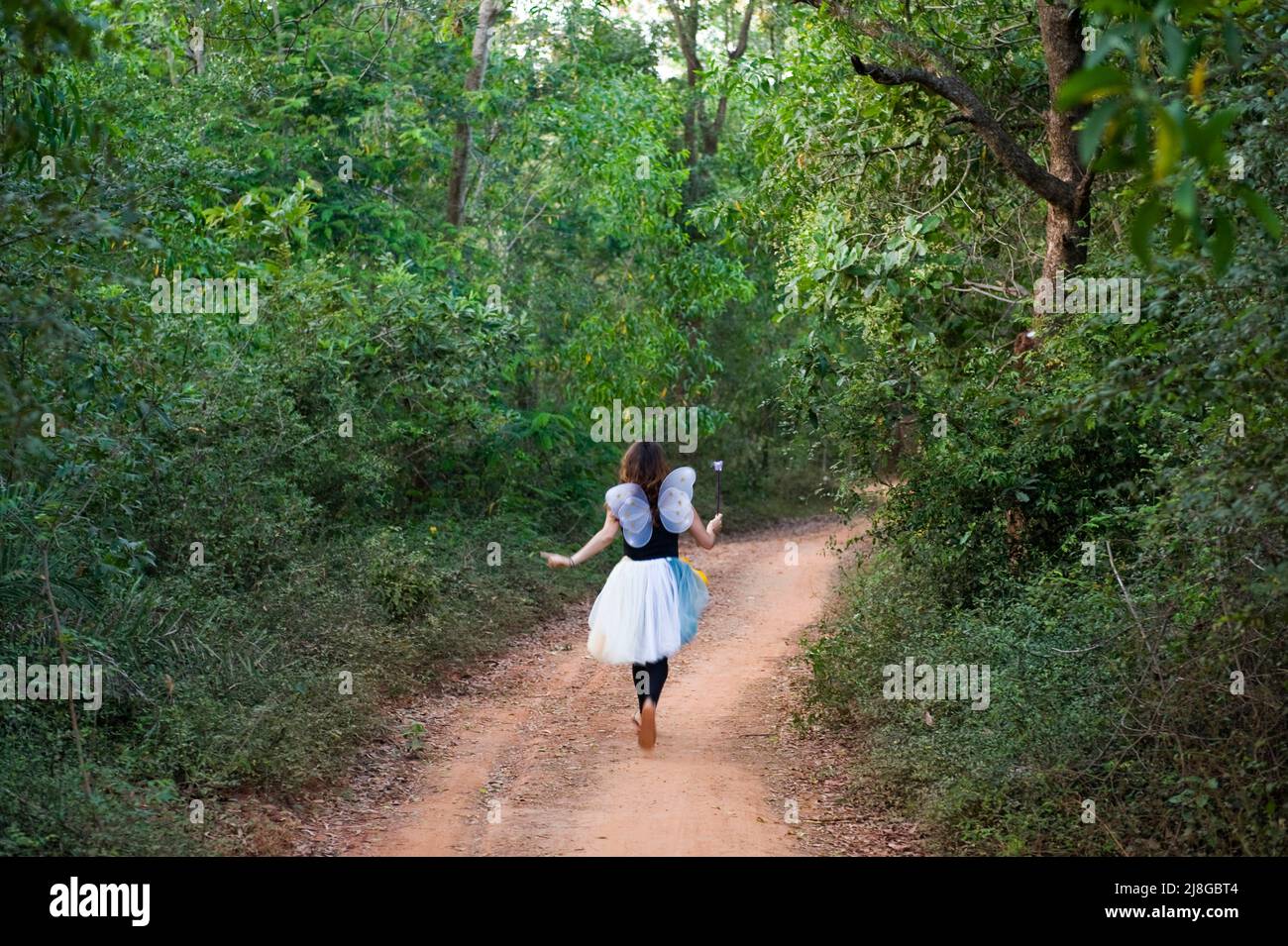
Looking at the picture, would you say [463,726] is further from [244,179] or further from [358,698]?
[244,179]

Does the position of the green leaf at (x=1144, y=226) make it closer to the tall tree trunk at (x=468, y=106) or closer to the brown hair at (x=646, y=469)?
the brown hair at (x=646, y=469)

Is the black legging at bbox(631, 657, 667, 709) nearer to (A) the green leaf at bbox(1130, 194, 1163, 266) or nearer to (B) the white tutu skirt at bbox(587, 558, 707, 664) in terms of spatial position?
(B) the white tutu skirt at bbox(587, 558, 707, 664)

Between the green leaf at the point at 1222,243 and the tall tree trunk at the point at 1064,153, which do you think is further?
the tall tree trunk at the point at 1064,153

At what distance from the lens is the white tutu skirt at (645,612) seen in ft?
27.0

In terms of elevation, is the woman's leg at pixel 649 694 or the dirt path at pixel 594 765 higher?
the woman's leg at pixel 649 694

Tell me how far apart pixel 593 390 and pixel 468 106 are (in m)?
4.64

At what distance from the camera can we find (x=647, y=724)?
27.5 ft

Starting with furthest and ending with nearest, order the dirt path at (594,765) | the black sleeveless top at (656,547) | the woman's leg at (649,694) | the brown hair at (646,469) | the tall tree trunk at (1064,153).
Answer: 1. the tall tree trunk at (1064,153)
2. the black sleeveless top at (656,547)
3. the woman's leg at (649,694)
4. the brown hair at (646,469)
5. the dirt path at (594,765)

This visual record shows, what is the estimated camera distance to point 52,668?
7.09 meters

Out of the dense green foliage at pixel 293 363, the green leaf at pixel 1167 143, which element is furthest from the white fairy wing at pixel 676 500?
the green leaf at pixel 1167 143

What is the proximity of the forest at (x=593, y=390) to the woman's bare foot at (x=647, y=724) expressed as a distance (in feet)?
4.46

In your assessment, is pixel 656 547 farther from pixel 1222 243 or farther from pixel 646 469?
pixel 1222 243

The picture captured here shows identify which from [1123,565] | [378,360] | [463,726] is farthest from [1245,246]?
[378,360]

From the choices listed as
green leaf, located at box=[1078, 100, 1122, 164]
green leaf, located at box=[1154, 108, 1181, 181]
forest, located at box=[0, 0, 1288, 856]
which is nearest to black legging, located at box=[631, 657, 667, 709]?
forest, located at box=[0, 0, 1288, 856]
